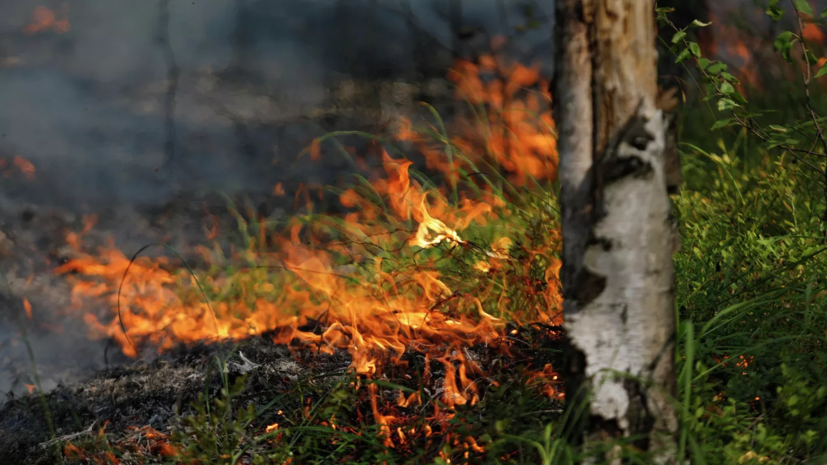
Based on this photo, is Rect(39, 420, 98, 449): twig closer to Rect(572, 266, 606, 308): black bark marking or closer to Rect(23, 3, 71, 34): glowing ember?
Rect(572, 266, 606, 308): black bark marking

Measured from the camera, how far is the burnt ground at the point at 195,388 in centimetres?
221

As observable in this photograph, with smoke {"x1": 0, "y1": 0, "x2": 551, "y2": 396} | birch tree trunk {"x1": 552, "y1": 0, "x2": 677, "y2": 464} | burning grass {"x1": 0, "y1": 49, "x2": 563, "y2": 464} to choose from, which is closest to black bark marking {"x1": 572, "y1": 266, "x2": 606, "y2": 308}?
birch tree trunk {"x1": 552, "y1": 0, "x2": 677, "y2": 464}

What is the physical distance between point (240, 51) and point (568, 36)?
4723mm

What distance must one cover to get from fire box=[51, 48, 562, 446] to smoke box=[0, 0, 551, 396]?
257 millimetres

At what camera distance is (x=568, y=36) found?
144cm

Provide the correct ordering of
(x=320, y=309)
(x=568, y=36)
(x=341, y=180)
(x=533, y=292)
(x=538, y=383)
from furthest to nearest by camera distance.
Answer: (x=341, y=180) < (x=320, y=309) < (x=533, y=292) < (x=538, y=383) < (x=568, y=36)

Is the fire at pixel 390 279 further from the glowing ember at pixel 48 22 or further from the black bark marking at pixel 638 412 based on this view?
the glowing ember at pixel 48 22

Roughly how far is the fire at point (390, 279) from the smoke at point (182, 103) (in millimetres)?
257

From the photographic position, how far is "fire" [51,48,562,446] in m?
2.36

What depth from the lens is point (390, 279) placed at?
315 centimetres

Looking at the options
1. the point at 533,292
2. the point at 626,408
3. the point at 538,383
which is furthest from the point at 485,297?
the point at 626,408

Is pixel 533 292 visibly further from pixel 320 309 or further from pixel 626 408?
pixel 320 309

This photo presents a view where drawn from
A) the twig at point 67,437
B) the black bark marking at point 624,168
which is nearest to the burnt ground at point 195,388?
the twig at point 67,437

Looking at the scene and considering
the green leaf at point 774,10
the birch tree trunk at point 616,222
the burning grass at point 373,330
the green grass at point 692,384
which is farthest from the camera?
the green leaf at point 774,10
